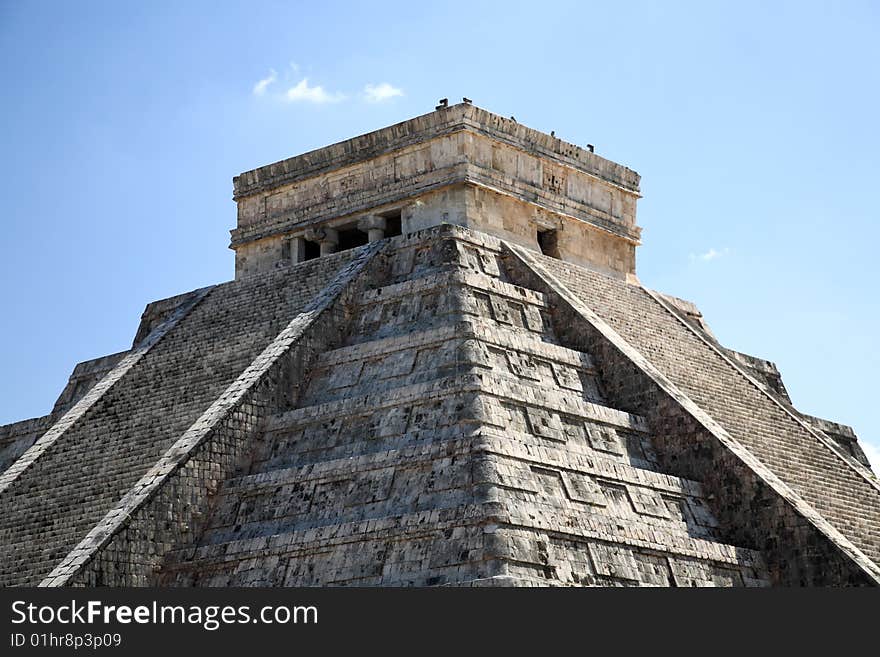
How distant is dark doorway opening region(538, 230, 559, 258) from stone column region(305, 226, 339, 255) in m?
2.89

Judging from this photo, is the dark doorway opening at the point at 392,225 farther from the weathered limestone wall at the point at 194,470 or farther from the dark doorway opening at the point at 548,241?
the weathered limestone wall at the point at 194,470

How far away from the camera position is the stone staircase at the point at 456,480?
15.2m

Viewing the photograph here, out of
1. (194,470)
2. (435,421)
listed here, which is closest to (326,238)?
(194,470)

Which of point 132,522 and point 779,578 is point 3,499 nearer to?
point 132,522

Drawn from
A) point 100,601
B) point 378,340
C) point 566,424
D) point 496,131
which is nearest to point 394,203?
point 496,131

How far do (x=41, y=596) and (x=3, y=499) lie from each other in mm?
6522

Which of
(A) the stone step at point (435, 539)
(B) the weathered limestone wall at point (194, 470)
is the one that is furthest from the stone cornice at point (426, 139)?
(A) the stone step at point (435, 539)

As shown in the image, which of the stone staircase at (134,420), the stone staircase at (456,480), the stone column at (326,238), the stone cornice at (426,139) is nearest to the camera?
the stone staircase at (456,480)

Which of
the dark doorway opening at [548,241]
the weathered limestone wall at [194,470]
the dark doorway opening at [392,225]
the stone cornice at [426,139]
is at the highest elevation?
the stone cornice at [426,139]

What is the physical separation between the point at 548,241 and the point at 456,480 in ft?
25.5

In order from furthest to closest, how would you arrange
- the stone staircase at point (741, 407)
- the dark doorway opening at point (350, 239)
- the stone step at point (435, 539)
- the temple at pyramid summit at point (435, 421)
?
the dark doorway opening at point (350, 239) → the stone staircase at point (741, 407) → the temple at pyramid summit at point (435, 421) → the stone step at point (435, 539)

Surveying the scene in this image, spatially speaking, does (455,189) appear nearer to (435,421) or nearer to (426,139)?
(426,139)

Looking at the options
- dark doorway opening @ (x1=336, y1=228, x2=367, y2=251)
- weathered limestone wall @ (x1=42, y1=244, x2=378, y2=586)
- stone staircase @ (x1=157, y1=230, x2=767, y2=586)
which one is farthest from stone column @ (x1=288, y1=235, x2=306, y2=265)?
stone staircase @ (x1=157, y1=230, x2=767, y2=586)

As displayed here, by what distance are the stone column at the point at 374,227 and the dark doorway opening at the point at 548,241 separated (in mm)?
2224
